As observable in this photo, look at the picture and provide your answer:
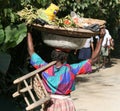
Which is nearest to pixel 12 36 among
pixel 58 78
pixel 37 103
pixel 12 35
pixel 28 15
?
pixel 12 35

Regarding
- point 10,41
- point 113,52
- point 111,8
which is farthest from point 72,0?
point 113,52

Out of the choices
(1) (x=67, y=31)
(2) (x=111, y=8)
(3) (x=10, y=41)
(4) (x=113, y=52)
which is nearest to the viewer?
(1) (x=67, y=31)

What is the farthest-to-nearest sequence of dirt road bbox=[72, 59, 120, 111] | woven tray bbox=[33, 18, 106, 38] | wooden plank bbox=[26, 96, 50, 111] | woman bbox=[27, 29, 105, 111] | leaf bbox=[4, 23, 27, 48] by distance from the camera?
dirt road bbox=[72, 59, 120, 111]
leaf bbox=[4, 23, 27, 48]
woman bbox=[27, 29, 105, 111]
woven tray bbox=[33, 18, 106, 38]
wooden plank bbox=[26, 96, 50, 111]

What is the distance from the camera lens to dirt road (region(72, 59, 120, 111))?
32.2 ft

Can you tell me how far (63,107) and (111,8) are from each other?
36.2 feet

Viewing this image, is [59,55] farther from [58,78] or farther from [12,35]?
[12,35]

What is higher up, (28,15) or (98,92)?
(28,15)

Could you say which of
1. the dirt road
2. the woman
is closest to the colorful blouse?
the woman

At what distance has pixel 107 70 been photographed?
15773mm

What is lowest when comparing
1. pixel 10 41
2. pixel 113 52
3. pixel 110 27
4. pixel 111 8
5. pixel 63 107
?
pixel 113 52

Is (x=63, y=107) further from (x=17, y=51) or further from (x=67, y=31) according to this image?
(x=17, y=51)

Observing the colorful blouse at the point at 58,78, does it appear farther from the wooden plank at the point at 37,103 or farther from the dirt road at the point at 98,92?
the dirt road at the point at 98,92

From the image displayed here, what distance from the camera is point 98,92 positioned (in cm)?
1152

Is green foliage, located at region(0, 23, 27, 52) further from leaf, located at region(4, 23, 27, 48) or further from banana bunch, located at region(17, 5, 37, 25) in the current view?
banana bunch, located at region(17, 5, 37, 25)
